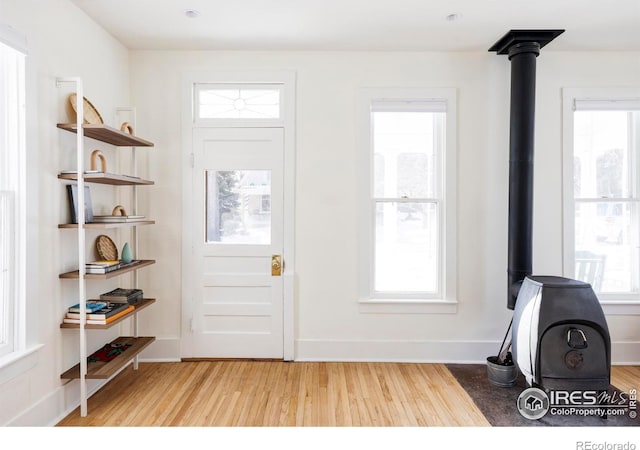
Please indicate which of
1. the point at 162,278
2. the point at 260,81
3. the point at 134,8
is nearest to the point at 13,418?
the point at 162,278

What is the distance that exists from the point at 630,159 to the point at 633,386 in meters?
1.88

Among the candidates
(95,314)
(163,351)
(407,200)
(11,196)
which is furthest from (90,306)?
(407,200)

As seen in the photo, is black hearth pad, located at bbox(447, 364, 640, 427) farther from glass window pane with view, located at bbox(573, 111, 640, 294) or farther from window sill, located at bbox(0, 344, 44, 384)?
window sill, located at bbox(0, 344, 44, 384)

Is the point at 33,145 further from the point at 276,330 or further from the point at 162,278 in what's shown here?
the point at 276,330

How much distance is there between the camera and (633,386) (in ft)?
9.75

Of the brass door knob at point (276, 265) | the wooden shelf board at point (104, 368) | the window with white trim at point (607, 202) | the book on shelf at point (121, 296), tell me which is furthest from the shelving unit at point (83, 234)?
the window with white trim at point (607, 202)

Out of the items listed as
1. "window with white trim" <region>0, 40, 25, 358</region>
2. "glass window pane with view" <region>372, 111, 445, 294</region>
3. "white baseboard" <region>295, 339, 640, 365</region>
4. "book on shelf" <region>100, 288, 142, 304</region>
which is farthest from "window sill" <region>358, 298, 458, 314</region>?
"window with white trim" <region>0, 40, 25, 358</region>

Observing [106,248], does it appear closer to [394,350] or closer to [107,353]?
[107,353]

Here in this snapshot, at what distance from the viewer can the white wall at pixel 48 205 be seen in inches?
87.1

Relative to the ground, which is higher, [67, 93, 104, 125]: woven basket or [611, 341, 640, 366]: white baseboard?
[67, 93, 104, 125]: woven basket

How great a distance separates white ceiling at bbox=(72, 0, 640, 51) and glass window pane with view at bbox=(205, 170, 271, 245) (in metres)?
1.10

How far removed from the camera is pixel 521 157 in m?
3.10

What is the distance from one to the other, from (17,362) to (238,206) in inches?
72.1

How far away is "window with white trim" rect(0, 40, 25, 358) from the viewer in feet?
7.08
